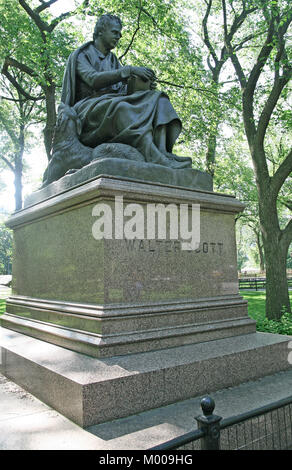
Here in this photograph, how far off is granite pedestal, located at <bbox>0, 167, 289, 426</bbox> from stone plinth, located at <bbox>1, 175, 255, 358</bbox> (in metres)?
0.01

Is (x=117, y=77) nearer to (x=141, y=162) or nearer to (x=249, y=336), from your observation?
(x=141, y=162)

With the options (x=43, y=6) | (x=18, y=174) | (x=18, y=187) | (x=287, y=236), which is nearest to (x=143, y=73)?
(x=287, y=236)

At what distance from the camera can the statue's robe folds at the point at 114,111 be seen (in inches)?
222

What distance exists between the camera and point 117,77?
5.90 metres

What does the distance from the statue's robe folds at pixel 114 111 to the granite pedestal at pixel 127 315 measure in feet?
3.53

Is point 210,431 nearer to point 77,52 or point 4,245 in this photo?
point 77,52

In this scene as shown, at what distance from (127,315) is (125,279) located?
0.43 metres

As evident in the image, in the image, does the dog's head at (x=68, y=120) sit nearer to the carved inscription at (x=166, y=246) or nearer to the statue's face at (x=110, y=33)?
the statue's face at (x=110, y=33)

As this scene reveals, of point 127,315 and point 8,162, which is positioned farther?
point 8,162

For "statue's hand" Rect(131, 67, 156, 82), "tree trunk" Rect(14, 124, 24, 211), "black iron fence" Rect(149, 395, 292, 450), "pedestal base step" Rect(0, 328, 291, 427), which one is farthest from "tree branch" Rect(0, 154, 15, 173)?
"black iron fence" Rect(149, 395, 292, 450)

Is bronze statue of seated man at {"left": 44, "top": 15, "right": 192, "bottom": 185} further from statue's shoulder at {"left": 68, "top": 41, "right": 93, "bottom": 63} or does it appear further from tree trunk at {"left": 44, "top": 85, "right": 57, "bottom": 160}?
tree trunk at {"left": 44, "top": 85, "right": 57, "bottom": 160}

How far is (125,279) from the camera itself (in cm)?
445

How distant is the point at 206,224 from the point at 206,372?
7.00 ft

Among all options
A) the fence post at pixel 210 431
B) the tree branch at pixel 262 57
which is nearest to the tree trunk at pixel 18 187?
the tree branch at pixel 262 57
